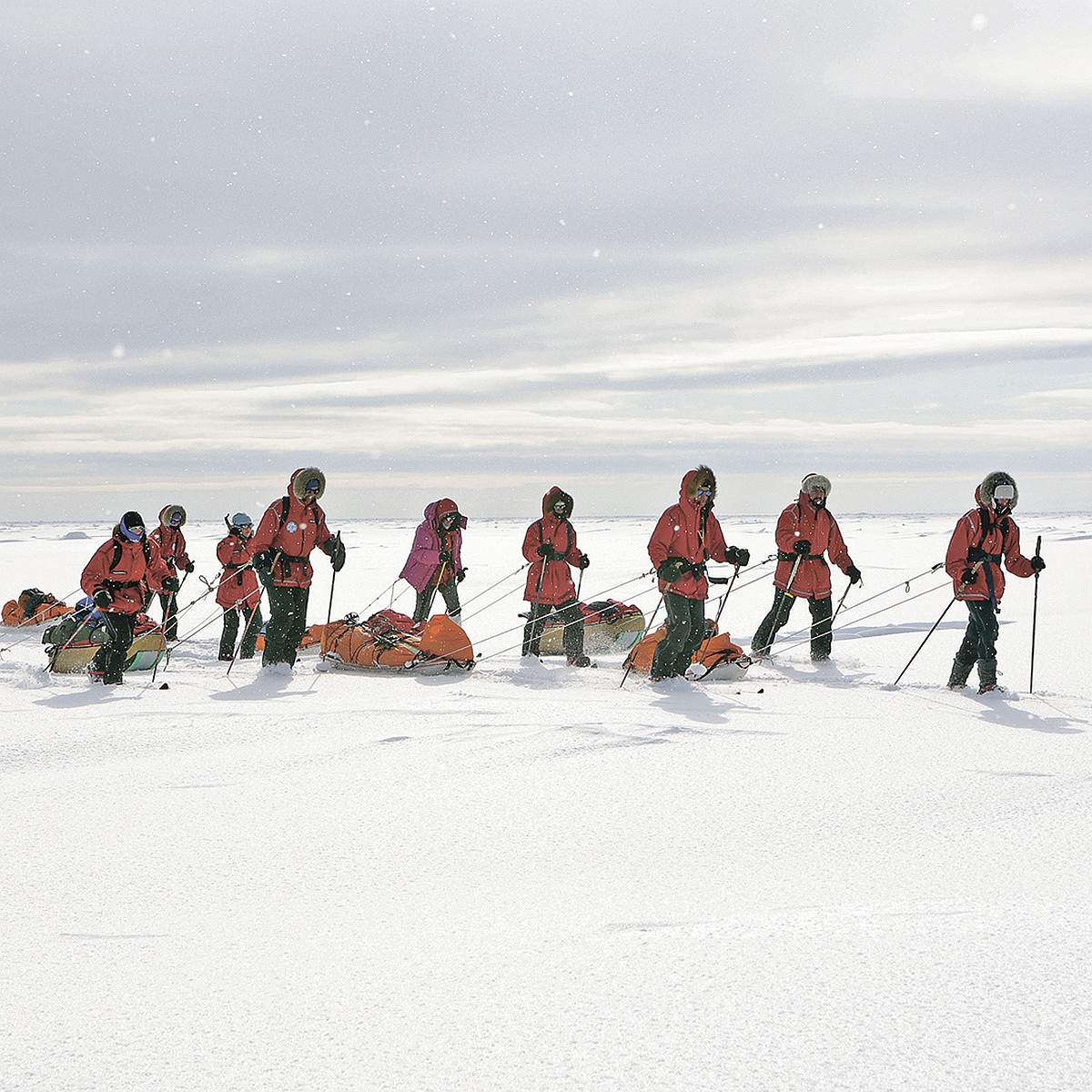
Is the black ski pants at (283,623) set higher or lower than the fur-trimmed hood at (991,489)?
lower

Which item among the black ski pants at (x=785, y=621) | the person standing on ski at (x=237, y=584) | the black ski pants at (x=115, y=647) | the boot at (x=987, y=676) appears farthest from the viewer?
the person standing on ski at (x=237, y=584)

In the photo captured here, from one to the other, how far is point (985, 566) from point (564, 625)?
12.9 ft

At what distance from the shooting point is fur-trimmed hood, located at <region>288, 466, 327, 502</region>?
26.9ft

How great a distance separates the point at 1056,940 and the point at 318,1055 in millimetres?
1876

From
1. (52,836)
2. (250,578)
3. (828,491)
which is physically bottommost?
(52,836)

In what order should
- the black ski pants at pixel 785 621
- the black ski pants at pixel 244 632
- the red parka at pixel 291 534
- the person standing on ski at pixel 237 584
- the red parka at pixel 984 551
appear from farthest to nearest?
the person standing on ski at pixel 237 584 → the black ski pants at pixel 244 632 → the black ski pants at pixel 785 621 → the red parka at pixel 291 534 → the red parka at pixel 984 551

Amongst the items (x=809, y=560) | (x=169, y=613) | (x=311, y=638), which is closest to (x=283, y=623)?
(x=311, y=638)

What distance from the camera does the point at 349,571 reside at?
26.6m

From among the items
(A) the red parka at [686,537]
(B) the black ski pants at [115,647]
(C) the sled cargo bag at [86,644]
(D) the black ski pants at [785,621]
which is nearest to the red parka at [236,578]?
(C) the sled cargo bag at [86,644]

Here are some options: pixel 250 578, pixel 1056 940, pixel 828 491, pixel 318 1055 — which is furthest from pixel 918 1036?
pixel 250 578

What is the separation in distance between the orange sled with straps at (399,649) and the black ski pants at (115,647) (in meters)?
1.62

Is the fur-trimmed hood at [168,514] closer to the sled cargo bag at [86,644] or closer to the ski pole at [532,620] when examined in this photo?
the sled cargo bag at [86,644]

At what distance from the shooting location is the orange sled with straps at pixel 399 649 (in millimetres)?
8352

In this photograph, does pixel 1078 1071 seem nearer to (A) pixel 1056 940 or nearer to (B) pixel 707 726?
(A) pixel 1056 940
